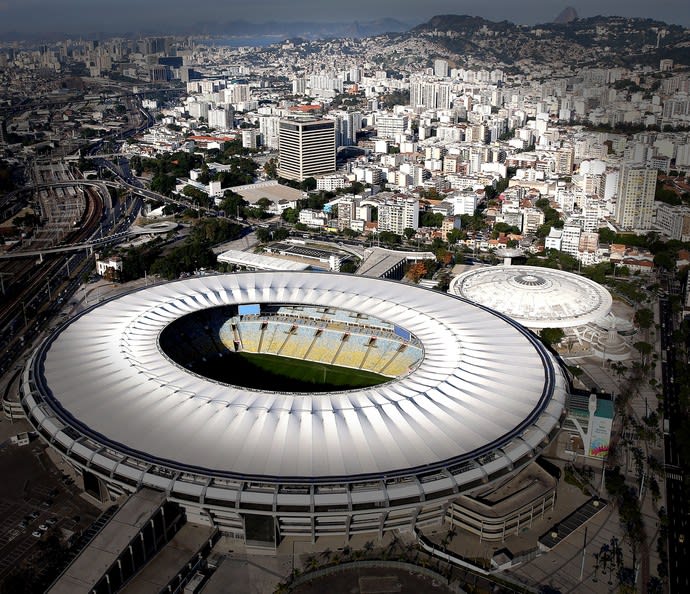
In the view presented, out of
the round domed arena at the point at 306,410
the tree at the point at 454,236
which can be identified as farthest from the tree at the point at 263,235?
the round domed arena at the point at 306,410

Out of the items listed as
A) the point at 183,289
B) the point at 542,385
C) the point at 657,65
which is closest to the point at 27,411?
the point at 183,289

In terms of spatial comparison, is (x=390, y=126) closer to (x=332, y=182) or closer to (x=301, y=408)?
(x=332, y=182)

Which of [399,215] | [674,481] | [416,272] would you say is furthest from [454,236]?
[674,481]

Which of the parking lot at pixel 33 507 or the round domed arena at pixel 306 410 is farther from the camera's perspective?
the parking lot at pixel 33 507

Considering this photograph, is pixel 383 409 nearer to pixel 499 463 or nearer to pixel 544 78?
pixel 499 463

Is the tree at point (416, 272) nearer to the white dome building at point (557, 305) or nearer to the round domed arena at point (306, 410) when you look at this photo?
the white dome building at point (557, 305)

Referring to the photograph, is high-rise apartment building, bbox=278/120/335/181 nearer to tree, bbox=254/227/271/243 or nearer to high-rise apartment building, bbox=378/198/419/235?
high-rise apartment building, bbox=378/198/419/235
